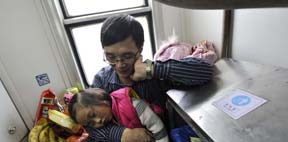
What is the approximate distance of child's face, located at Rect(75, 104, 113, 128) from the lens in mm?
766

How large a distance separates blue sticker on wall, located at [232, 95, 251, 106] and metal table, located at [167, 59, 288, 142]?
1.4 inches

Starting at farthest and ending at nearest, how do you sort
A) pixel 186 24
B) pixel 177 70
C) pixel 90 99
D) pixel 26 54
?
pixel 186 24, pixel 26 54, pixel 90 99, pixel 177 70

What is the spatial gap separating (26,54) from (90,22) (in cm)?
45

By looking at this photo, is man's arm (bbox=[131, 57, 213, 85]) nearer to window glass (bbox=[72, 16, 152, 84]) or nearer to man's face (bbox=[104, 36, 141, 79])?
man's face (bbox=[104, 36, 141, 79])

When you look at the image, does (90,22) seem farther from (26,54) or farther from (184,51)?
(184,51)

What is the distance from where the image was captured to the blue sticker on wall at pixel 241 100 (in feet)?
1.84

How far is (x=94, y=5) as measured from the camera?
1.29m

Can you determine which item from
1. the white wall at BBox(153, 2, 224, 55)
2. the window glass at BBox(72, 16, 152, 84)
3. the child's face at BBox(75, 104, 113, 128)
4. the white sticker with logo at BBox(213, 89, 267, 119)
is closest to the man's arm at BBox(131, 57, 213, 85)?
the white sticker with logo at BBox(213, 89, 267, 119)

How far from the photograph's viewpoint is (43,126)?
1.16m

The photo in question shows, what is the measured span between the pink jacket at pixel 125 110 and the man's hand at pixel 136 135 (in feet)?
0.08

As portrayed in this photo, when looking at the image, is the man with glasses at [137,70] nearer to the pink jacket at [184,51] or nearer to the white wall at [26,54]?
the pink jacket at [184,51]

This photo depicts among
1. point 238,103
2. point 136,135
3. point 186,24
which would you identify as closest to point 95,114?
point 136,135

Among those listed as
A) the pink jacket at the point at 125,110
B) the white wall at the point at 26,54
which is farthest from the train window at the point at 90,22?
the pink jacket at the point at 125,110

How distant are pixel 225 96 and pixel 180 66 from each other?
179 millimetres
